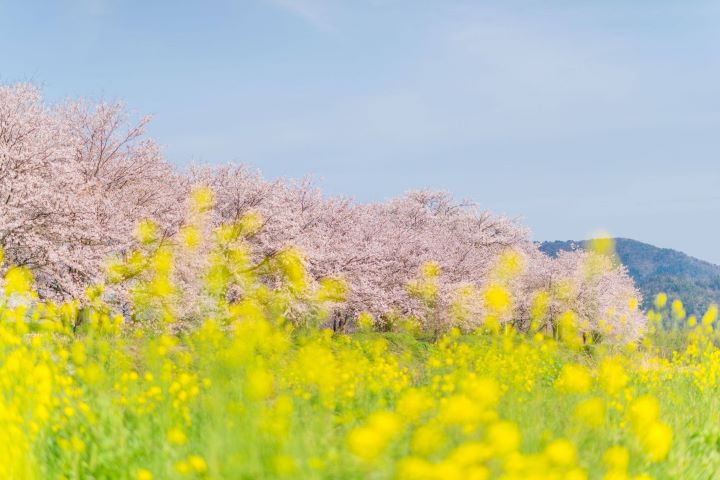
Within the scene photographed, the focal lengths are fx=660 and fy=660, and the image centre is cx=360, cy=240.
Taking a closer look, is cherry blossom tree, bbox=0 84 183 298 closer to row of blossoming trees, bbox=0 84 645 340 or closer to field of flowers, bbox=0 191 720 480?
row of blossoming trees, bbox=0 84 645 340

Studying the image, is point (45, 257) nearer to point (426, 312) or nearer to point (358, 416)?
point (358, 416)

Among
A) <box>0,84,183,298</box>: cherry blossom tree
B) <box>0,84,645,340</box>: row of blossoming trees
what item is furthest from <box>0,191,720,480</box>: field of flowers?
<box>0,84,183,298</box>: cherry blossom tree

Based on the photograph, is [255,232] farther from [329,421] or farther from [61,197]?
[329,421]

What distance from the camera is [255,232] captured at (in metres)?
27.9

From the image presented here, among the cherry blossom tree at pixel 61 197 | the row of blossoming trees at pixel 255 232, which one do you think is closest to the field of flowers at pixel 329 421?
the row of blossoming trees at pixel 255 232

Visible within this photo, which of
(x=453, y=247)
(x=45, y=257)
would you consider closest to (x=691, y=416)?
(x=45, y=257)

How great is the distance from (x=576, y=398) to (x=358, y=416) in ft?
9.37

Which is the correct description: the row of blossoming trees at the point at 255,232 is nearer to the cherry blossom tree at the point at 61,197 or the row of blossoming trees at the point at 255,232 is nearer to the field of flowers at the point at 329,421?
the cherry blossom tree at the point at 61,197

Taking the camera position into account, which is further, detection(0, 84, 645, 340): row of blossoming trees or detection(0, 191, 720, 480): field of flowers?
detection(0, 84, 645, 340): row of blossoming trees

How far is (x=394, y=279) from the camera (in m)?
34.3

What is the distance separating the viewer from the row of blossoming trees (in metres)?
20.2

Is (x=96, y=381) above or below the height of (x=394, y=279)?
below

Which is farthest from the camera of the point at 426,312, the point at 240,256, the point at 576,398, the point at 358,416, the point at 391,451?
the point at 426,312

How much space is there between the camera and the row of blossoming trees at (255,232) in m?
20.2
